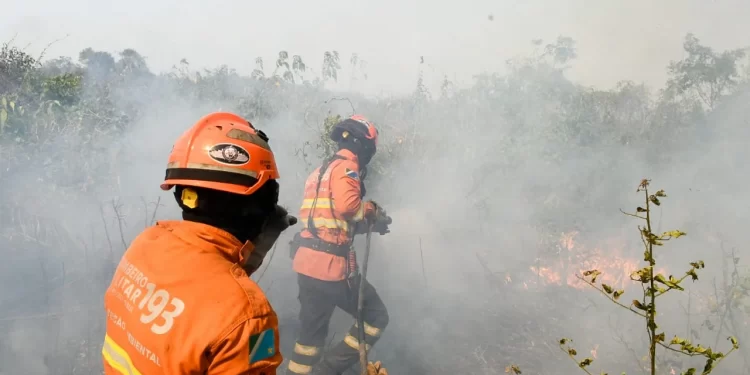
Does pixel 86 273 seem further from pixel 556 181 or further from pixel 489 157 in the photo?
pixel 556 181

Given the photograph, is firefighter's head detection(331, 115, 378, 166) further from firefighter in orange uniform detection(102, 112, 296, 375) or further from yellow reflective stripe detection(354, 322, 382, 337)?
firefighter in orange uniform detection(102, 112, 296, 375)

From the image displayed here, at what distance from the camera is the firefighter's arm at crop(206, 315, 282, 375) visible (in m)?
1.11

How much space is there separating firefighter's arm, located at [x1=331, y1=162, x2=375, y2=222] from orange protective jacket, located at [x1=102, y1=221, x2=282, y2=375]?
8.27 ft

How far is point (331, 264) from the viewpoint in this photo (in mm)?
4000

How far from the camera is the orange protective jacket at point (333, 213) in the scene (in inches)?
155

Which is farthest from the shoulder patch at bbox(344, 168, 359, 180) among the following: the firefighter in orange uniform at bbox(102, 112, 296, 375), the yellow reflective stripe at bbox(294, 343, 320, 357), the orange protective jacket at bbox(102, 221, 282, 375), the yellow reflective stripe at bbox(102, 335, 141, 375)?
the yellow reflective stripe at bbox(102, 335, 141, 375)

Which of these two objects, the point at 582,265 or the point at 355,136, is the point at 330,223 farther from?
the point at 582,265

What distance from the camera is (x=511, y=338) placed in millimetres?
5188

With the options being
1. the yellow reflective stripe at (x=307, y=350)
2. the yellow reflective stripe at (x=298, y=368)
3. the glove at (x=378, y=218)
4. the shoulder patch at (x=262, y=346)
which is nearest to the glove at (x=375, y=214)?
the glove at (x=378, y=218)

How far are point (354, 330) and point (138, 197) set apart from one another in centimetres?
410

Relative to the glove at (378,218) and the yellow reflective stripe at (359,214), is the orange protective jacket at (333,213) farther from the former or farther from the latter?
the glove at (378,218)

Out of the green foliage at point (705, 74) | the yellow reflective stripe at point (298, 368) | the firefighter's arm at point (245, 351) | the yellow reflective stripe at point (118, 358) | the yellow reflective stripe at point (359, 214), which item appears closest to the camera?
the firefighter's arm at point (245, 351)

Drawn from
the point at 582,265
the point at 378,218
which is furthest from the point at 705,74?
the point at 378,218

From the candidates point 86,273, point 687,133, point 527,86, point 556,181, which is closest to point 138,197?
point 86,273
